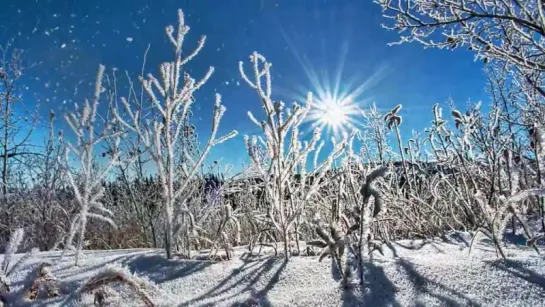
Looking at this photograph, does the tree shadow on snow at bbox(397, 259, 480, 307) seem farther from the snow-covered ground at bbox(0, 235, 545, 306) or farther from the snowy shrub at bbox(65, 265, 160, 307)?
the snowy shrub at bbox(65, 265, 160, 307)

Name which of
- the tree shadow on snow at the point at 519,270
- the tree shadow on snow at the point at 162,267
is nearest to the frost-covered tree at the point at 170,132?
the tree shadow on snow at the point at 162,267

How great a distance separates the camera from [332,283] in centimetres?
120

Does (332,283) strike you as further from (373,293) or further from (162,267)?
(162,267)

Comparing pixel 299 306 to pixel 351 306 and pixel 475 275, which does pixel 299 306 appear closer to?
pixel 351 306

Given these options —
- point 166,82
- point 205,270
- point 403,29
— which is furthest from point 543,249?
point 403,29

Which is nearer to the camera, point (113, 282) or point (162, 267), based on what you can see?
point (113, 282)

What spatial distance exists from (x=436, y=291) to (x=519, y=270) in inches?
10.6

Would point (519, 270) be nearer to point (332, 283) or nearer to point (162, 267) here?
point (332, 283)

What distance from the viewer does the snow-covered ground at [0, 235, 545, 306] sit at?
104cm

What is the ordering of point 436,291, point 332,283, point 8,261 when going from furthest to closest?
point 8,261
point 332,283
point 436,291

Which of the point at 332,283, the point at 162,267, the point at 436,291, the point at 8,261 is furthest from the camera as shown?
the point at 162,267

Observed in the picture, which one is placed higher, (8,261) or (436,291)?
(8,261)

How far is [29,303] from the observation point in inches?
52.1

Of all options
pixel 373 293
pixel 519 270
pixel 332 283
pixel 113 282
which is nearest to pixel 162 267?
pixel 113 282
